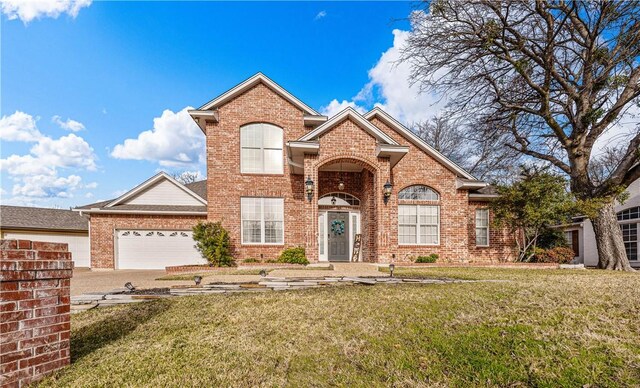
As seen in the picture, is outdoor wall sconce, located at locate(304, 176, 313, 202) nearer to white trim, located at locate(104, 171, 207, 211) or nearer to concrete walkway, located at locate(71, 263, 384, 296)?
concrete walkway, located at locate(71, 263, 384, 296)

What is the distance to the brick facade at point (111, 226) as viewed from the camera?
1388cm

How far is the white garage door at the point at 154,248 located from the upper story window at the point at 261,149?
4530 mm

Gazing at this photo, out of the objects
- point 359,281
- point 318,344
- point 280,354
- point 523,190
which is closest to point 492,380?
point 318,344

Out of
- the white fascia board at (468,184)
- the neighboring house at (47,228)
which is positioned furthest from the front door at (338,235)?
the neighboring house at (47,228)

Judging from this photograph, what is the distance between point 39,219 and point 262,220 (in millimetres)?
14782

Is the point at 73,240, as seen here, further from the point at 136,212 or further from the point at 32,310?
the point at 32,310

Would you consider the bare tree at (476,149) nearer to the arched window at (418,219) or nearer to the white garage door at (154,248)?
the arched window at (418,219)

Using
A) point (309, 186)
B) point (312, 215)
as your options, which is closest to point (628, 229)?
point (312, 215)

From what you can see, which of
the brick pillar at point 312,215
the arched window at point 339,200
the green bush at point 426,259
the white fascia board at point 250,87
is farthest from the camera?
the arched window at point 339,200

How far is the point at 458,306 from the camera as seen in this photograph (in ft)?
14.2

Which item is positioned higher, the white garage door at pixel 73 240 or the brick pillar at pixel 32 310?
the brick pillar at pixel 32 310

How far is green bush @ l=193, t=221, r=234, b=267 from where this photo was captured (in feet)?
40.8

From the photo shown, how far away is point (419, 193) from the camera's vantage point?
13500 millimetres

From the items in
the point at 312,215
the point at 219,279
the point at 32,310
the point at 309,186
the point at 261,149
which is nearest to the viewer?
the point at 32,310
